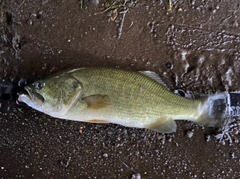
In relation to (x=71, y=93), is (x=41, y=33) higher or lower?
higher

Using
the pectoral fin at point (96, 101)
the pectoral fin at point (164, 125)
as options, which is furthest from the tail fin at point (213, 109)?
the pectoral fin at point (96, 101)

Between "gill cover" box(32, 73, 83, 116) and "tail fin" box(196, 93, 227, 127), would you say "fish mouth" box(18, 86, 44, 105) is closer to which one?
"gill cover" box(32, 73, 83, 116)

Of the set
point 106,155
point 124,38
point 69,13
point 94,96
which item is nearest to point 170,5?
point 124,38

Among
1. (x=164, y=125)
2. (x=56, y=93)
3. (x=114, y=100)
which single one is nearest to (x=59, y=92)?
(x=56, y=93)

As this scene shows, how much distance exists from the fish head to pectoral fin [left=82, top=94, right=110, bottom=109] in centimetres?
6

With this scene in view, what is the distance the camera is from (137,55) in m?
2.65

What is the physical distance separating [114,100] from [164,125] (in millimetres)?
337

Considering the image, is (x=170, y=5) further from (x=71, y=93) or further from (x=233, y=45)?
(x=71, y=93)

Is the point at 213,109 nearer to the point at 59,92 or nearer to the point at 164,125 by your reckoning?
A: the point at 164,125

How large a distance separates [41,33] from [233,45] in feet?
4.17

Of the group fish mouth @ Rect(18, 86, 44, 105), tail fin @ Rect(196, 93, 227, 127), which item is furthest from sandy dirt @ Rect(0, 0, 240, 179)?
fish mouth @ Rect(18, 86, 44, 105)

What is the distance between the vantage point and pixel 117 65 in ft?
8.67

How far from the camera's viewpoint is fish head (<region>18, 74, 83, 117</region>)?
2307mm

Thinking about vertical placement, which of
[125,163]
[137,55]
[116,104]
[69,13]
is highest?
[69,13]
